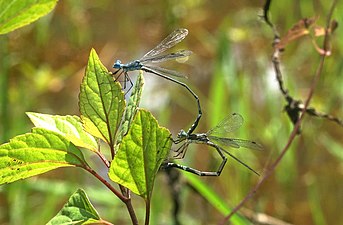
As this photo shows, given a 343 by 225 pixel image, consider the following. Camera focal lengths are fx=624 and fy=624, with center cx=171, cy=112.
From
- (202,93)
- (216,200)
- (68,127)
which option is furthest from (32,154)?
(202,93)

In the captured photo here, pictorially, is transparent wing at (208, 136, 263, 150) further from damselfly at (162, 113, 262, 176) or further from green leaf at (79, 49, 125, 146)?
green leaf at (79, 49, 125, 146)

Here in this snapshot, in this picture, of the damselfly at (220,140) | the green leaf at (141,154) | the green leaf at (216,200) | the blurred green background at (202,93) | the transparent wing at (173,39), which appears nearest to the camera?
the green leaf at (141,154)

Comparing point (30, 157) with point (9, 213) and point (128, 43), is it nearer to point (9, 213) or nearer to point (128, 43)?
point (9, 213)

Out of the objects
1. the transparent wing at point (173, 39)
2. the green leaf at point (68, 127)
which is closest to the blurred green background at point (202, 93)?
the transparent wing at point (173, 39)

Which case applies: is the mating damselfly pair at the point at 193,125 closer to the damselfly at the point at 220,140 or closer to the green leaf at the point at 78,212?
the damselfly at the point at 220,140

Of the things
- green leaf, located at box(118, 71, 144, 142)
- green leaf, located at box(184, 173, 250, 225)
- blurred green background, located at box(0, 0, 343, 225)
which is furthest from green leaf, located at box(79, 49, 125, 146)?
blurred green background, located at box(0, 0, 343, 225)
